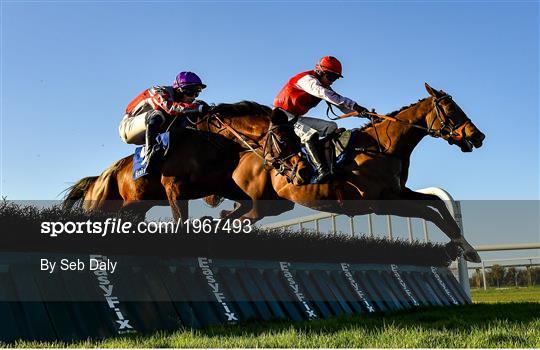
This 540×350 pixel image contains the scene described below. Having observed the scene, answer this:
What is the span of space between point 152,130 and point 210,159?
697 millimetres

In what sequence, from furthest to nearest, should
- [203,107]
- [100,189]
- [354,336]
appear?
[100,189] → [203,107] → [354,336]

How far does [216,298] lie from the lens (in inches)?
219

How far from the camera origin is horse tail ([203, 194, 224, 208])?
7.04 metres

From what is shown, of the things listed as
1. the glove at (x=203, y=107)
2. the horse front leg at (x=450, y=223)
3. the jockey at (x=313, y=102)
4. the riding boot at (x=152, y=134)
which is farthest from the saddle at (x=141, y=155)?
the horse front leg at (x=450, y=223)

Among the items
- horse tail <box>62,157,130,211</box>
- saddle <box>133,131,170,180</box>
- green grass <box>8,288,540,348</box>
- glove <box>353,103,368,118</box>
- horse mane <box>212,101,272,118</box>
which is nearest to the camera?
green grass <box>8,288,540,348</box>

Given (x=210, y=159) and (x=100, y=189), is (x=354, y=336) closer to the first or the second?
(x=210, y=159)

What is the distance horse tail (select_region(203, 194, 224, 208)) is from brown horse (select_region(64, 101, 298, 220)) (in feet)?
1.10

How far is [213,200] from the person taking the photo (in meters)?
7.08

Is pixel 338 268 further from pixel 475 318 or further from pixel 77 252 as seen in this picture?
pixel 77 252

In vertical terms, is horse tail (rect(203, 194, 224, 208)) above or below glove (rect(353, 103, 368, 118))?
below

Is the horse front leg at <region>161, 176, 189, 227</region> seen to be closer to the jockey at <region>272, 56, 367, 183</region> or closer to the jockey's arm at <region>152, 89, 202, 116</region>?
the jockey's arm at <region>152, 89, 202, 116</region>

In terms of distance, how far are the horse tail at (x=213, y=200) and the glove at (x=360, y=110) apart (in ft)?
6.57

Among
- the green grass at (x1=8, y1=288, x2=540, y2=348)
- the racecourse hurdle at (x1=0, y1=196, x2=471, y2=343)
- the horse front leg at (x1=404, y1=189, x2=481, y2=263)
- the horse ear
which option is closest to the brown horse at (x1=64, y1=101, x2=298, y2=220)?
the racecourse hurdle at (x1=0, y1=196, x2=471, y2=343)
